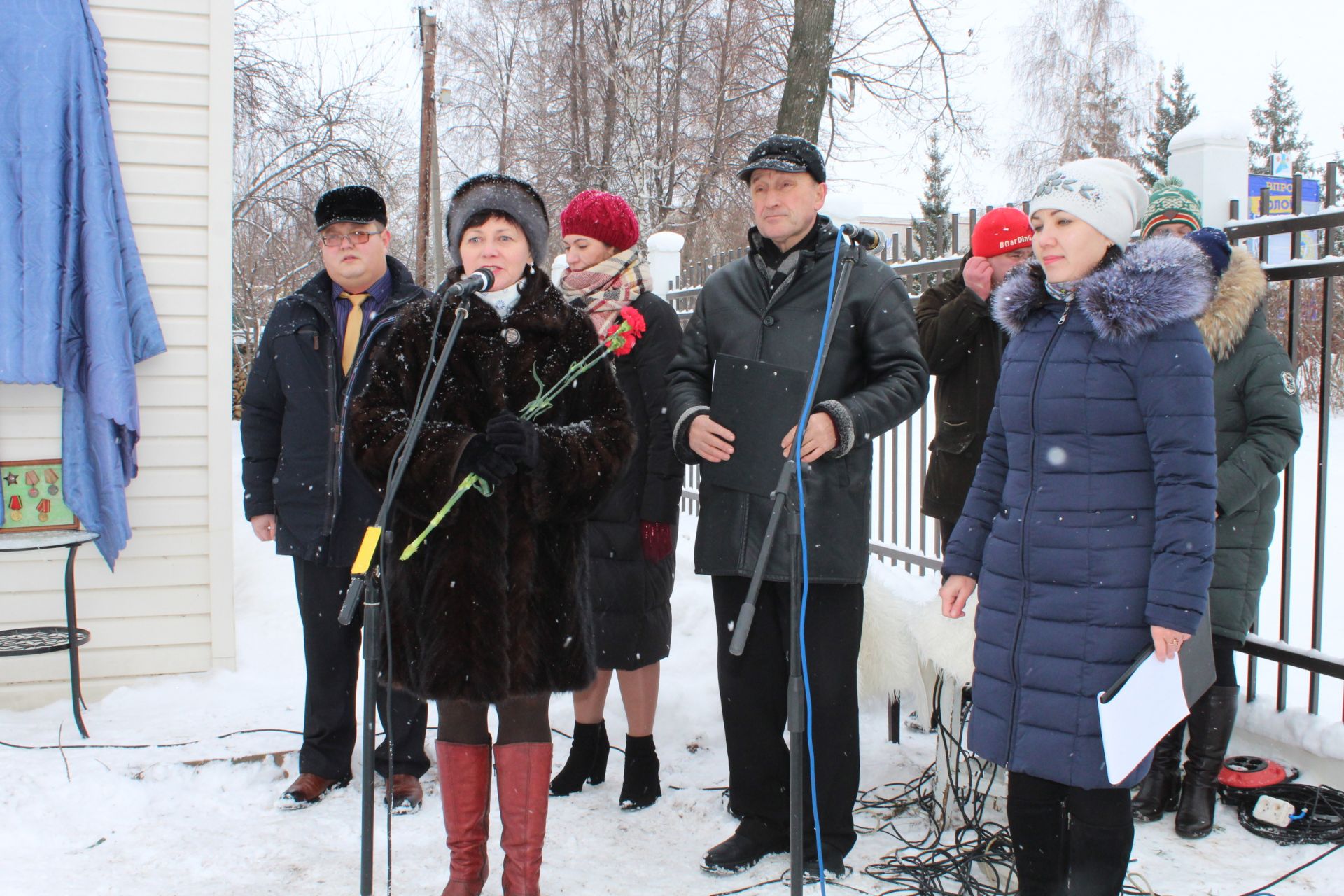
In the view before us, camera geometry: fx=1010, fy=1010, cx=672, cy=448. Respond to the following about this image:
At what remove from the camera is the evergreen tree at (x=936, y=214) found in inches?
177

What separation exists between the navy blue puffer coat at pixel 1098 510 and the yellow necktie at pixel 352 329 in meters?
2.21

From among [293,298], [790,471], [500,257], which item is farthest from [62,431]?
[790,471]

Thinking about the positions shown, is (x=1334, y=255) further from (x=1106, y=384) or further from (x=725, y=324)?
(x=725, y=324)

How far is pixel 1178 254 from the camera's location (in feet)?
7.06

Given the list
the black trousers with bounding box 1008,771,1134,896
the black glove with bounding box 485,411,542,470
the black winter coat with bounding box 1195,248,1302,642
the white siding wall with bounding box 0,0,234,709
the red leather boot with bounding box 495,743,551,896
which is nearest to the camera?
the black trousers with bounding box 1008,771,1134,896

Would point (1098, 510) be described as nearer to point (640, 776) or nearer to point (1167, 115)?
point (640, 776)

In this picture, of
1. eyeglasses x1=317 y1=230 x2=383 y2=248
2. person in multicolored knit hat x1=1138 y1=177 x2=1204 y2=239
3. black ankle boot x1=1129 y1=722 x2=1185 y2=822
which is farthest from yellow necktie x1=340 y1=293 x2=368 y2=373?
black ankle boot x1=1129 y1=722 x2=1185 y2=822

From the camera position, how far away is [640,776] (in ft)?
10.9

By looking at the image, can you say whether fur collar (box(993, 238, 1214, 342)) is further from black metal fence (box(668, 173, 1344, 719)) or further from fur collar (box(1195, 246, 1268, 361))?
black metal fence (box(668, 173, 1344, 719))

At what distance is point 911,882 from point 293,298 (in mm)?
2663

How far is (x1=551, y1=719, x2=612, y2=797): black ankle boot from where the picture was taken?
134 inches

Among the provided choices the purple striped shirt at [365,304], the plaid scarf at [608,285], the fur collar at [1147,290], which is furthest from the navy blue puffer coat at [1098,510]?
the purple striped shirt at [365,304]

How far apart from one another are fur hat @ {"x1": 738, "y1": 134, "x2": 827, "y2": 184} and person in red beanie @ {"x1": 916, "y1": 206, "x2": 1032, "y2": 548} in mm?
799

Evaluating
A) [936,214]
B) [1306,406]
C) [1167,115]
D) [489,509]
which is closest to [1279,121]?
[1167,115]
